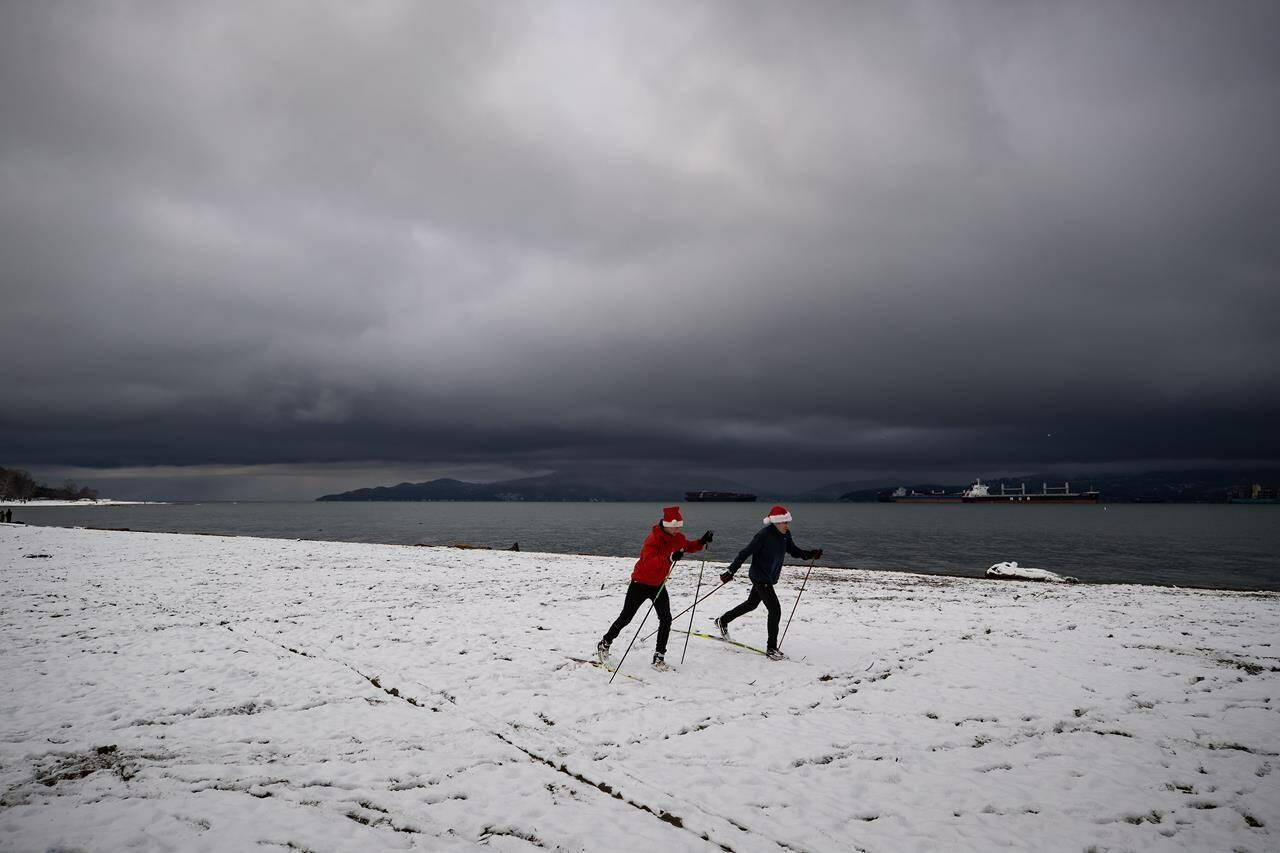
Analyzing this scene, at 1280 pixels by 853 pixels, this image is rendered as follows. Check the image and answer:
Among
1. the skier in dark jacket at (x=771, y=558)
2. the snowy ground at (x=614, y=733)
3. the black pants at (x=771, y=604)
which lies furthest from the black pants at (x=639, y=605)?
the black pants at (x=771, y=604)

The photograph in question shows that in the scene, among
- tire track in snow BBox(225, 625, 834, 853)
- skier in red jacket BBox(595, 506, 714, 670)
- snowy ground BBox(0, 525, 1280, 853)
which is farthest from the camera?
skier in red jacket BBox(595, 506, 714, 670)

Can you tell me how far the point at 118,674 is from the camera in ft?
31.6

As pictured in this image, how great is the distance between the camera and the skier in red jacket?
33.3 ft

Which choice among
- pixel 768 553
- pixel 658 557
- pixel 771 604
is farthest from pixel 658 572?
pixel 771 604

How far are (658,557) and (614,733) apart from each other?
3.13 metres

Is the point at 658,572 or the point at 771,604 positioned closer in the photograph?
the point at 658,572

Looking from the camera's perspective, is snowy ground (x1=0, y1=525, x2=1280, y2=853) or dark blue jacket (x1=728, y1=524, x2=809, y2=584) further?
dark blue jacket (x1=728, y1=524, x2=809, y2=584)

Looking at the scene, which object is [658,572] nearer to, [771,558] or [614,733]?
[771,558]

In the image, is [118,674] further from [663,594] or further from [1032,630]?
[1032,630]

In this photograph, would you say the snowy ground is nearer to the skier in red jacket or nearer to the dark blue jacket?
the skier in red jacket

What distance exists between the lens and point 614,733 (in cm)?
765

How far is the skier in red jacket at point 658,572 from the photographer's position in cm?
1014

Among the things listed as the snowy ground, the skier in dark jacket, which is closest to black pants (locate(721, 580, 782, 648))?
the skier in dark jacket

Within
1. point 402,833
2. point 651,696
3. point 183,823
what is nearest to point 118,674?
point 183,823
